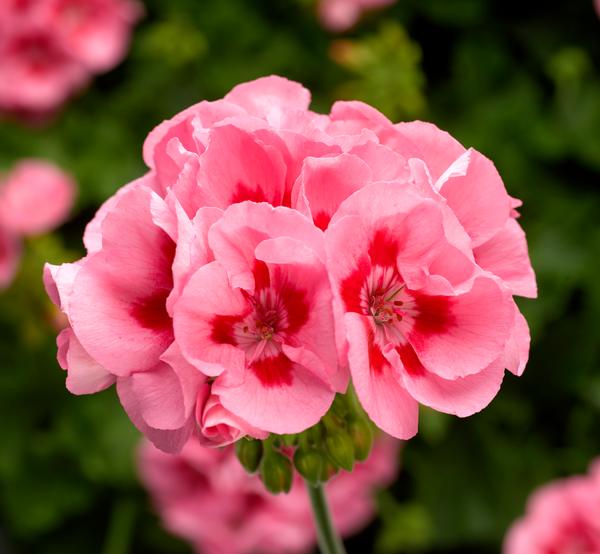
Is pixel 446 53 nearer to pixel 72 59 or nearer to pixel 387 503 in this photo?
pixel 72 59

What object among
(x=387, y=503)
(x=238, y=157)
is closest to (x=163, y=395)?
(x=238, y=157)

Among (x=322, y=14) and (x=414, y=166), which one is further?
(x=322, y=14)

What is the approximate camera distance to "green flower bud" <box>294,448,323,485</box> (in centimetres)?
102

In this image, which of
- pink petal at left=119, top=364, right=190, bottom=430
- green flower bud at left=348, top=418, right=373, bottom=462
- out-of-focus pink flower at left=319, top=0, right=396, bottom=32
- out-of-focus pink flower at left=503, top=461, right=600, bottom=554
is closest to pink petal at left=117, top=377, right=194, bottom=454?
pink petal at left=119, top=364, right=190, bottom=430

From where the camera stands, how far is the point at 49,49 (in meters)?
3.16

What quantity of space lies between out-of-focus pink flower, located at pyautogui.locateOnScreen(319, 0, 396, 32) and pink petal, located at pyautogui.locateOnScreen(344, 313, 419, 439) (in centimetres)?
215

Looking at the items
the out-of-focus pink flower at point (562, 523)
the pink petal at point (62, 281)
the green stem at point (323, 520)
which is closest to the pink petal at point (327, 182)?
the pink petal at point (62, 281)

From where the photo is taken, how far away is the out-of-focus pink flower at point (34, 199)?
261 centimetres

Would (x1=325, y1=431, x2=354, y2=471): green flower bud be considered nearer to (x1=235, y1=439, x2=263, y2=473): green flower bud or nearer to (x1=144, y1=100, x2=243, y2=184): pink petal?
(x1=235, y1=439, x2=263, y2=473): green flower bud

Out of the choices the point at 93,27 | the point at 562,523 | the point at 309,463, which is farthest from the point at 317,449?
the point at 93,27

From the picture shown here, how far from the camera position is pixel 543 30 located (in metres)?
3.12

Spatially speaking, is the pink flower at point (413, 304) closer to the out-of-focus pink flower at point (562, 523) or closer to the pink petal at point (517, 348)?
the pink petal at point (517, 348)

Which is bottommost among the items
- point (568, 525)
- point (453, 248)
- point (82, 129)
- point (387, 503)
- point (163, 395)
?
point (387, 503)

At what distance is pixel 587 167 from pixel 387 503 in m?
1.18
